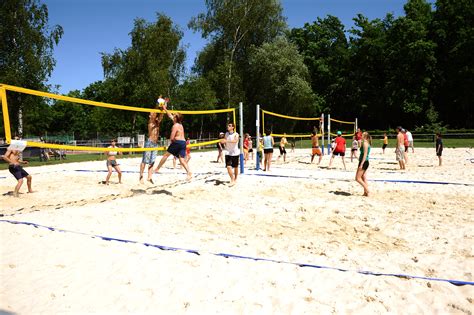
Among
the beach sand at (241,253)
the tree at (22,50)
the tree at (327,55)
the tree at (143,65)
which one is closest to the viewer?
the beach sand at (241,253)

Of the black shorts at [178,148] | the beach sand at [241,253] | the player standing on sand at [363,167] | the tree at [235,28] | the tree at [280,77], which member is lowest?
the beach sand at [241,253]

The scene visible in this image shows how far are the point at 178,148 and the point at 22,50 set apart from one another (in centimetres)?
→ 1796

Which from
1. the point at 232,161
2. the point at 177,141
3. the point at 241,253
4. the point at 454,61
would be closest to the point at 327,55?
the point at 454,61

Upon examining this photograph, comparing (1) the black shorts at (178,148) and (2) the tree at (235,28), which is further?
(2) the tree at (235,28)

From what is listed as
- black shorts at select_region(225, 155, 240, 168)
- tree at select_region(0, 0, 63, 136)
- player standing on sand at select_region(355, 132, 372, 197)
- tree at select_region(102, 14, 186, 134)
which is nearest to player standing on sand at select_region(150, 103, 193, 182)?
black shorts at select_region(225, 155, 240, 168)

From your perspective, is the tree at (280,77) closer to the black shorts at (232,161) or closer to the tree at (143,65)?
the tree at (143,65)

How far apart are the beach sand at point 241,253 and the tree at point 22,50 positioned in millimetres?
16024

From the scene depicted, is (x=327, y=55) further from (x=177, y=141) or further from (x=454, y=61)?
(x=177, y=141)

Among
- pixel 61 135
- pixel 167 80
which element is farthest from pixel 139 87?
pixel 61 135

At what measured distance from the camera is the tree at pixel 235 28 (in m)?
29.7

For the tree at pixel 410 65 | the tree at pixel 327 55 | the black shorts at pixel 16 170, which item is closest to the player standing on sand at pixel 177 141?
the black shorts at pixel 16 170

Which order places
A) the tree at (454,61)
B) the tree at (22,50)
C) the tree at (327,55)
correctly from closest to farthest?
the tree at (22,50) → the tree at (454,61) → the tree at (327,55)

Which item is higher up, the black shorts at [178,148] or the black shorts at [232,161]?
the black shorts at [178,148]

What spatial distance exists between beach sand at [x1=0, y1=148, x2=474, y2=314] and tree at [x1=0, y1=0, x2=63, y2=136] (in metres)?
16.0
